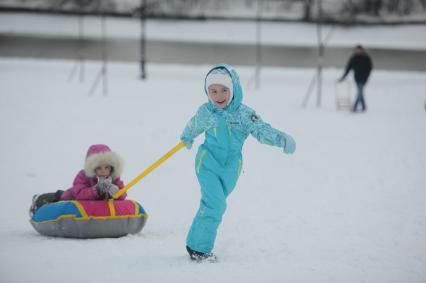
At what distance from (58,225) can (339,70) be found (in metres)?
19.1

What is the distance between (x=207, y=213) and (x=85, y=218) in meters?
1.16

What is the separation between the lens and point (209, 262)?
15.1 feet

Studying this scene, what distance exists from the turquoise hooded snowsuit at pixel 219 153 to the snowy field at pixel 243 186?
0.30m

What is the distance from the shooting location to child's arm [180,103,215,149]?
15.2 feet

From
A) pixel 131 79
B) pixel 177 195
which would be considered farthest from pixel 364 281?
pixel 131 79

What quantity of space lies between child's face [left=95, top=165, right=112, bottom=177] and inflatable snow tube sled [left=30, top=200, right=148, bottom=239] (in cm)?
26

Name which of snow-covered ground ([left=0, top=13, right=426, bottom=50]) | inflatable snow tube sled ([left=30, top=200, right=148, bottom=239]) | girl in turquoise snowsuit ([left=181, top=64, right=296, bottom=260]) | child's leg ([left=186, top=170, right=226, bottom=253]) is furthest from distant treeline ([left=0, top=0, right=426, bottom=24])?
child's leg ([left=186, top=170, right=226, bottom=253])

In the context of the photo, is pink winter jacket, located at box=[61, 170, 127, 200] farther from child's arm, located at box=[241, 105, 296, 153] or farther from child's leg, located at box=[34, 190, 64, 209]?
child's arm, located at box=[241, 105, 296, 153]

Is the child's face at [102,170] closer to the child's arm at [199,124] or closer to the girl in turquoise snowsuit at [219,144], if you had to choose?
the child's arm at [199,124]

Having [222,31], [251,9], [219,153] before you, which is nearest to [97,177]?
[219,153]

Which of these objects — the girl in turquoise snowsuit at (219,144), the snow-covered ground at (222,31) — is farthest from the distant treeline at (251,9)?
the girl in turquoise snowsuit at (219,144)

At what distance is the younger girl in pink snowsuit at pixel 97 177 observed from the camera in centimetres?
518

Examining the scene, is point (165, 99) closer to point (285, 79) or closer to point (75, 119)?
point (75, 119)

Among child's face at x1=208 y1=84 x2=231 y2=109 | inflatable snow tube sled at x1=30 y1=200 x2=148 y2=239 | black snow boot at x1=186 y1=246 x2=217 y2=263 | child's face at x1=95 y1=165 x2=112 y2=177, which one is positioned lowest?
black snow boot at x1=186 y1=246 x2=217 y2=263
